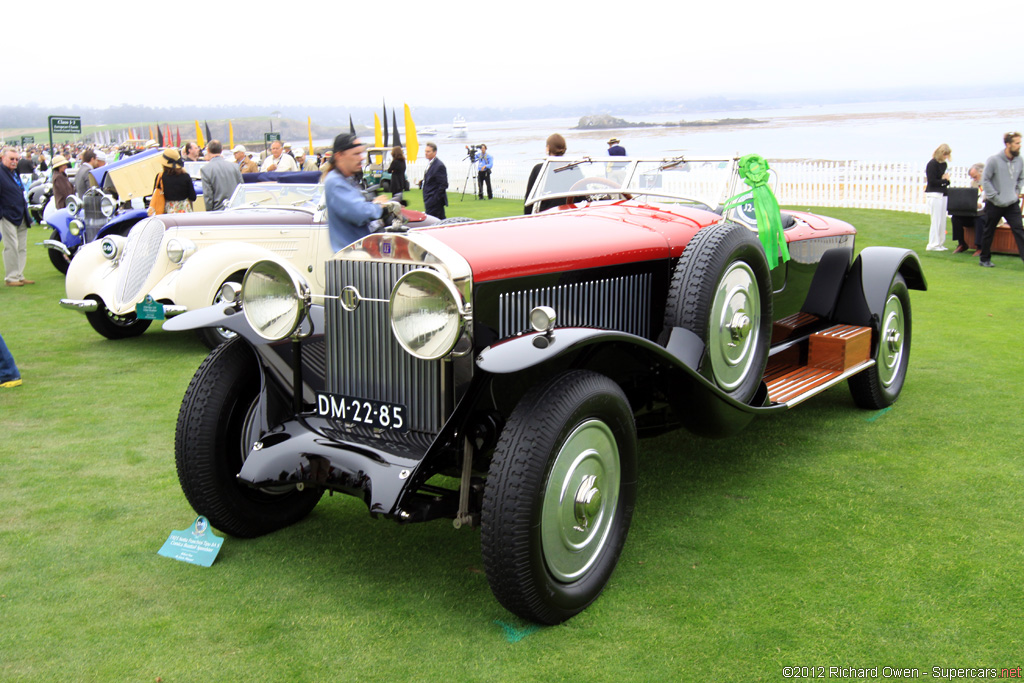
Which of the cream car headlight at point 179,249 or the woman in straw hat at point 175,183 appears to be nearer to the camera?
the cream car headlight at point 179,249

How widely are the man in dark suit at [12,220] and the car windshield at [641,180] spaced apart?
26.6ft

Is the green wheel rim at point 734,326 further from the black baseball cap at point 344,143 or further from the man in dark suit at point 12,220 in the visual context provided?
the man in dark suit at point 12,220

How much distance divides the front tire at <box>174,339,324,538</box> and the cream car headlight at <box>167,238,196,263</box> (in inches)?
156

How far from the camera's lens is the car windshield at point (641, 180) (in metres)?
4.56

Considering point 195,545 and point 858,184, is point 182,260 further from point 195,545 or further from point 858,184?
point 858,184

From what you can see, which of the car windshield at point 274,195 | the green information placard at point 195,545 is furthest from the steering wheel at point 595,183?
the car windshield at point 274,195

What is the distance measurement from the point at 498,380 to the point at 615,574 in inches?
35.6

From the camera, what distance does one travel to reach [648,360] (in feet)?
11.5

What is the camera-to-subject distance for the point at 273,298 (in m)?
3.29

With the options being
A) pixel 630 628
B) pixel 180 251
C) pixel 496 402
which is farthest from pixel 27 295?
pixel 630 628

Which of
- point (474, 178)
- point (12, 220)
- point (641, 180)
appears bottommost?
point (12, 220)

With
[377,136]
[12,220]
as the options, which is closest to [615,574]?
[12,220]

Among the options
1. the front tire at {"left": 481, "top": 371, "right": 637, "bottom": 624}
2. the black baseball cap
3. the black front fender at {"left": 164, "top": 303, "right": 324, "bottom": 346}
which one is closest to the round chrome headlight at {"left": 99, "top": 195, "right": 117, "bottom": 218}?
the black baseball cap

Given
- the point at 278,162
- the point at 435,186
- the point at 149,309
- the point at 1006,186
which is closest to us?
the point at 149,309
